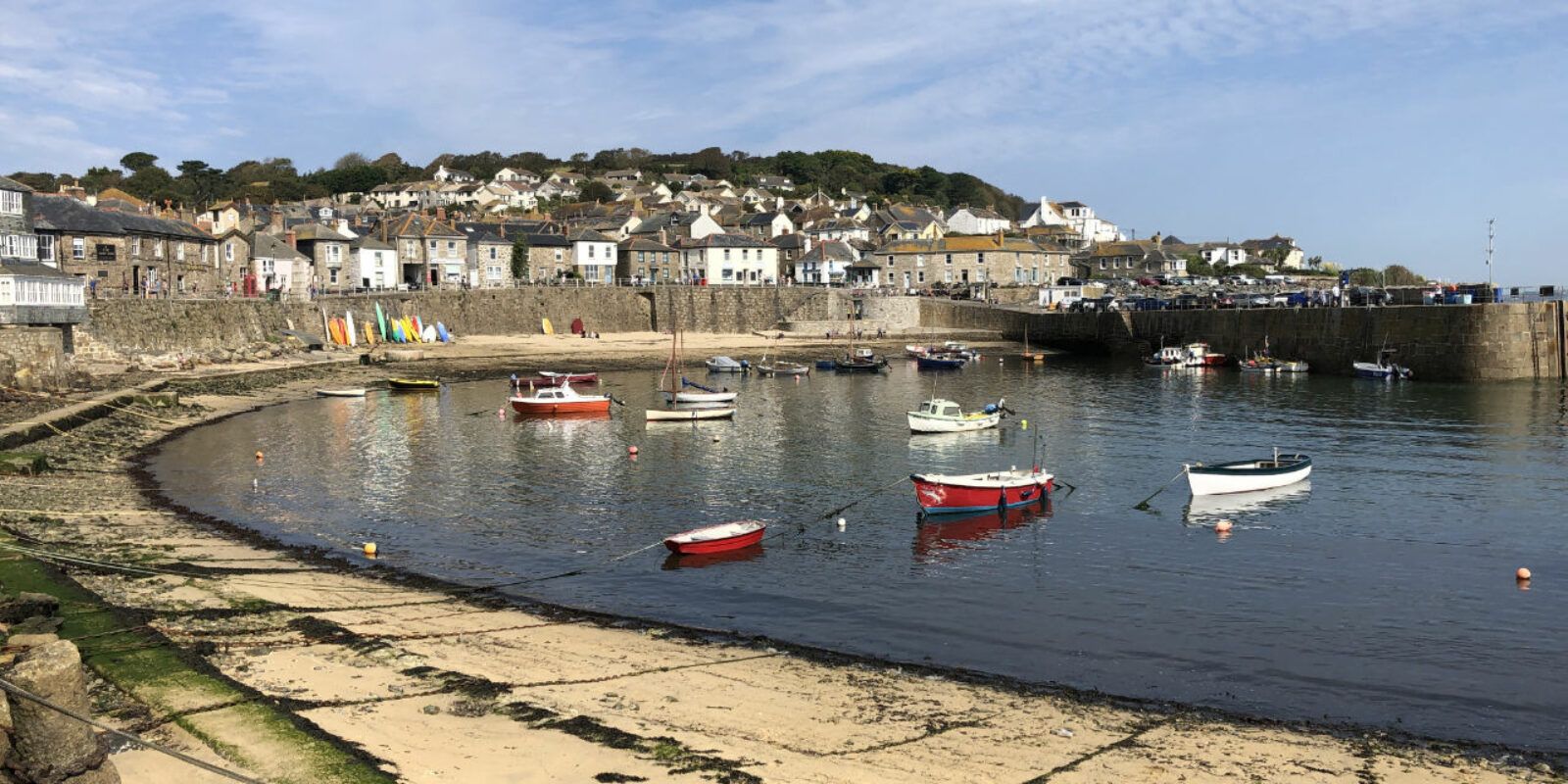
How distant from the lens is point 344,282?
9350cm

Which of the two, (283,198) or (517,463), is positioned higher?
(283,198)

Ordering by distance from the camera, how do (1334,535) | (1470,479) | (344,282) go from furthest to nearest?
(344,282) < (1470,479) < (1334,535)

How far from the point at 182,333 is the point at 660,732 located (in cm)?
6527

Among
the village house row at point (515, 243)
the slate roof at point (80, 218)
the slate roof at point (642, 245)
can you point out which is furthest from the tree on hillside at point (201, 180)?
the slate roof at point (80, 218)

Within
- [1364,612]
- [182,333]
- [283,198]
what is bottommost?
[1364,612]

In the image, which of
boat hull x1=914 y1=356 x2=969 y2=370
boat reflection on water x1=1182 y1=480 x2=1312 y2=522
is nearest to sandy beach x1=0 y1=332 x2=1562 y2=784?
boat reflection on water x1=1182 y1=480 x2=1312 y2=522

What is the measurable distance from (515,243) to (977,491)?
82.2 m

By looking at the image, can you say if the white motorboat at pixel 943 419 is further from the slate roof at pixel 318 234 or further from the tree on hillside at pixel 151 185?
the tree on hillside at pixel 151 185

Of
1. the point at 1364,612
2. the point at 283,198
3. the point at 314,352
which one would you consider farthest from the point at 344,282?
the point at 283,198

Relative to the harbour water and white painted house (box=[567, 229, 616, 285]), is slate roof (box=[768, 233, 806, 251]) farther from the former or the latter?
the harbour water

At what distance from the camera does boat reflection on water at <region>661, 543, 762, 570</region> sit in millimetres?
25734

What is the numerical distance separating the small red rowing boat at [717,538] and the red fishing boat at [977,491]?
5.30 metres

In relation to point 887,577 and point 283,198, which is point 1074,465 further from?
point 283,198

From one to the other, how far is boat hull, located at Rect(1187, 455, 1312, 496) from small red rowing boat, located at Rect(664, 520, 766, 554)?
13.9 meters
